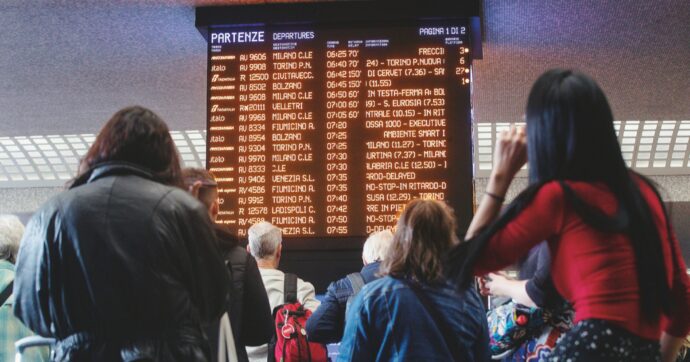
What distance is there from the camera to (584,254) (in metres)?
1.69

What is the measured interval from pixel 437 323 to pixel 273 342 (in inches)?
67.2

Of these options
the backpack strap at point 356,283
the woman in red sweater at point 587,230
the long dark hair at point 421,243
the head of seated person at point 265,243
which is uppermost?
the woman in red sweater at point 587,230

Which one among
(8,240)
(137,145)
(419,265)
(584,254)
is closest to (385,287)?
(419,265)

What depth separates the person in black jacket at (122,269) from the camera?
2174 mm

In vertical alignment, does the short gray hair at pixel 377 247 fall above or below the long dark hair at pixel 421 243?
below

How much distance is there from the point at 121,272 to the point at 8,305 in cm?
178

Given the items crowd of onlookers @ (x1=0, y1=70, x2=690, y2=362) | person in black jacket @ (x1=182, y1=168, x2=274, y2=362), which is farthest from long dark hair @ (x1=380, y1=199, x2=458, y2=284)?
person in black jacket @ (x1=182, y1=168, x2=274, y2=362)

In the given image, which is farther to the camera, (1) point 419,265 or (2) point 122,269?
(1) point 419,265

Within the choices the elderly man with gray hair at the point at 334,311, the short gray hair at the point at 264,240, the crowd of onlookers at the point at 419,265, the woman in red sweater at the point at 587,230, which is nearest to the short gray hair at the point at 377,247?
the elderly man with gray hair at the point at 334,311

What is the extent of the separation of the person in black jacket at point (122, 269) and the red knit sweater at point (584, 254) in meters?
0.94

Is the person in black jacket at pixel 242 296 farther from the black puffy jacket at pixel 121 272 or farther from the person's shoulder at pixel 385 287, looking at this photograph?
the black puffy jacket at pixel 121 272

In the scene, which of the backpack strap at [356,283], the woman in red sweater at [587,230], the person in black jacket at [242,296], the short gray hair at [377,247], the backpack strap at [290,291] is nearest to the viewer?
the woman in red sweater at [587,230]

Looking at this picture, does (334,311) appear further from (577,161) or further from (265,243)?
(577,161)

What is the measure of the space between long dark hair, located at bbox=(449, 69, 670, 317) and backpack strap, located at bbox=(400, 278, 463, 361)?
108 cm
